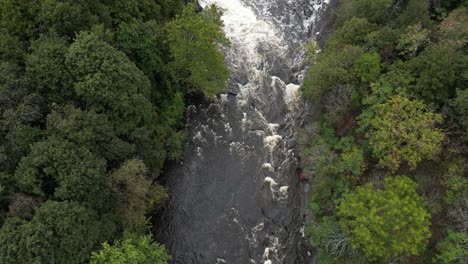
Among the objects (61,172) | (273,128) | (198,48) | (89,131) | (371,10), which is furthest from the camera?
(273,128)

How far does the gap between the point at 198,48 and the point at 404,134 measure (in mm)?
19288

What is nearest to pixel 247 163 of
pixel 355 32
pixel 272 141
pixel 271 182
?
pixel 271 182

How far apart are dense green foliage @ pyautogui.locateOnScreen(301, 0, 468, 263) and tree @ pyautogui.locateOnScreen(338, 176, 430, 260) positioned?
0.06 meters

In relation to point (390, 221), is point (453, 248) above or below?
above

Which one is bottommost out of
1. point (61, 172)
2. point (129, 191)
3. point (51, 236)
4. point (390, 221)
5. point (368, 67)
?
point (51, 236)

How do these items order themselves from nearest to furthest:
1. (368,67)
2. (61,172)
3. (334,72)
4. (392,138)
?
(61,172)
(392,138)
(368,67)
(334,72)

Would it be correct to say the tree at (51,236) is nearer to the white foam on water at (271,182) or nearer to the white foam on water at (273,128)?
the white foam on water at (271,182)

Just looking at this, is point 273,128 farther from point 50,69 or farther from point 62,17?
point 62,17

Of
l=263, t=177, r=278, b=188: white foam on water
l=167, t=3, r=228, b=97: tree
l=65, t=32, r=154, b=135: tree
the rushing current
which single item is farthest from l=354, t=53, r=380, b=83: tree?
l=65, t=32, r=154, b=135: tree

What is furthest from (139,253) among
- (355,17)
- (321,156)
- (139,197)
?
(355,17)

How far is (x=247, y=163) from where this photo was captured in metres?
32.9

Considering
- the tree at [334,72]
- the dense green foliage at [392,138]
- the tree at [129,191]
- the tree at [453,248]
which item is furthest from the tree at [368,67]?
the tree at [129,191]

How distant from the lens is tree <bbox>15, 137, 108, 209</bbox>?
878 inches

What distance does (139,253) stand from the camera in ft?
77.8
